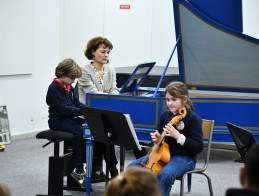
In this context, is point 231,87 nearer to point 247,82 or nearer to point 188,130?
point 247,82

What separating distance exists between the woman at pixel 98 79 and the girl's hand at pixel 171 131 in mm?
1306

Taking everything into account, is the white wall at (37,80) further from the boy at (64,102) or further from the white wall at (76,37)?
the boy at (64,102)

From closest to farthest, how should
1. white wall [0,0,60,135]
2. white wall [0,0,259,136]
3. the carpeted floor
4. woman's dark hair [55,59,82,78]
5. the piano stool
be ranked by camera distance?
1. the piano stool
2. woman's dark hair [55,59,82,78]
3. the carpeted floor
4. white wall [0,0,60,135]
5. white wall [0,0,259,136]

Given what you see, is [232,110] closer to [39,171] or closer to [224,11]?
[224,11]

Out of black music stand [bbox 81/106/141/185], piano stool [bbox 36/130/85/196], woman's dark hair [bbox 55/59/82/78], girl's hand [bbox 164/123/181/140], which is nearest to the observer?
black music stand [bbox 81/106/141/185]

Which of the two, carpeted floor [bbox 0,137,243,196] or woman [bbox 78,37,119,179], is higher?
woman [bbox 78,37,119,179]

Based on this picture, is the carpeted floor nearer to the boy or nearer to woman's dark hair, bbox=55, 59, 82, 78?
the boy

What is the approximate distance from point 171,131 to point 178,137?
8 cm

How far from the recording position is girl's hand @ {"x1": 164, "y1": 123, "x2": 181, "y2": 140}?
358 cm

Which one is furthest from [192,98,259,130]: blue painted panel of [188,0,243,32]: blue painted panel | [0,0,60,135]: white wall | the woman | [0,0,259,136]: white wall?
[0,0,60,135]: white wall

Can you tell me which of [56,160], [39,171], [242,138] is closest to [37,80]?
[39,171]

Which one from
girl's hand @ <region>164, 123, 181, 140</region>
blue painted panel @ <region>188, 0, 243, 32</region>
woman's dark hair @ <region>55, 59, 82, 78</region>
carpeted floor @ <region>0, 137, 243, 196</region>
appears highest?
blue painted panel @ <region>188, 0, 243, 32</region>

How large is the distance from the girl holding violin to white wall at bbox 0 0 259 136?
352 centimetres

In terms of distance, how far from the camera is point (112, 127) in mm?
3559
